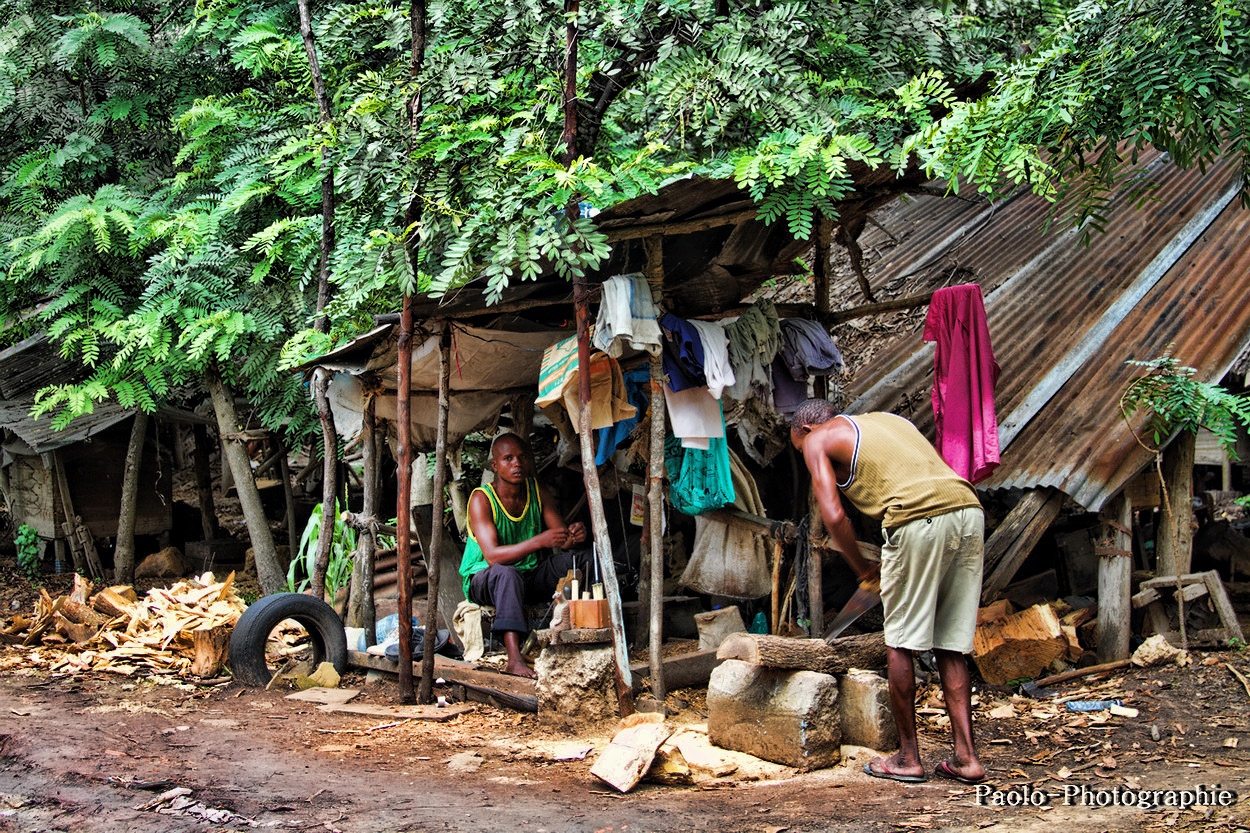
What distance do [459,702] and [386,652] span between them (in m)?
0.95

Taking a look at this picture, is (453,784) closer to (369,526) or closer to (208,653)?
(369,526)

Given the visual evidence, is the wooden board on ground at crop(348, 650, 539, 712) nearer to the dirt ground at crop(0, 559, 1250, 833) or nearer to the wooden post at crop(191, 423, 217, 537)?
the dirt ground at crop(0, 559, 1250, 833)

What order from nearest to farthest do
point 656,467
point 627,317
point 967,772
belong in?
point 967,772
point 627,317
point 656,467

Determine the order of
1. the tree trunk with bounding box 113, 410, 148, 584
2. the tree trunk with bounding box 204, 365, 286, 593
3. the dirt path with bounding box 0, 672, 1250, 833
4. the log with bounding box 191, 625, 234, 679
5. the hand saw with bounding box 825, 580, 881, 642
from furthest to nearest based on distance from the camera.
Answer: the tree trunk with bounding box 113, 410, 148, 584, the tree trunk with bounding box 204, 365, 286, 593, the log with bounding box 191, 625, 234, 679, the hand saw with bounding box 825, 580, 881, 642, the dirt path with bounding box 0, 672, 1250, 833

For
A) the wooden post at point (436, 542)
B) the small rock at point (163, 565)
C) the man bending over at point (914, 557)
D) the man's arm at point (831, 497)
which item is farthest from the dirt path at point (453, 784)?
the small rock at point (163, 565)

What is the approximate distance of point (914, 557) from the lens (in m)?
4.48

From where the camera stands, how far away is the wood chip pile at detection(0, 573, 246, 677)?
8148 millimetres

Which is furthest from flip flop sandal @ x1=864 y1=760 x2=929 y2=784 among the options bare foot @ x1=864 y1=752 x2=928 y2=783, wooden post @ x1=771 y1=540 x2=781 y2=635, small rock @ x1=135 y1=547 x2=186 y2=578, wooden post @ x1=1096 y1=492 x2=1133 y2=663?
small rock @ x1=135 y1=547 x2=186 y2=578

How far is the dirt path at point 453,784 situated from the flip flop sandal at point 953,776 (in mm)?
64

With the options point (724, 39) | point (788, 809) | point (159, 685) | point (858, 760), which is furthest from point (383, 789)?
point (724, 39)

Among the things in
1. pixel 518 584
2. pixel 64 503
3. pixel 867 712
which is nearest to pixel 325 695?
pixel 518 584

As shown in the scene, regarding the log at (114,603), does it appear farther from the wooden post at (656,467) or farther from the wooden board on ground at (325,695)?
the wooden post at (656,467)

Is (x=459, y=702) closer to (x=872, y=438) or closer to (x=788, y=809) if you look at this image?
(x=788, y=809)

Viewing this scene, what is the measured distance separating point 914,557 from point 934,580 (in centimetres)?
15
